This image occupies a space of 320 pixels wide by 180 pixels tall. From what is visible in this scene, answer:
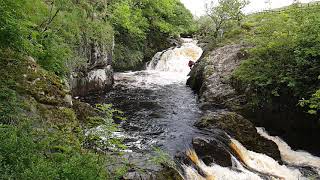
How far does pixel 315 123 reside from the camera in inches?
504

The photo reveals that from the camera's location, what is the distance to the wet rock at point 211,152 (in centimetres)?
1029

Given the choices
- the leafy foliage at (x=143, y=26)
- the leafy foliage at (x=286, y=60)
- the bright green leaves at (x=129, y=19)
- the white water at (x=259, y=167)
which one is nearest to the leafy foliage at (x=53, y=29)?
the bright green leaves at (x=129, y=19)

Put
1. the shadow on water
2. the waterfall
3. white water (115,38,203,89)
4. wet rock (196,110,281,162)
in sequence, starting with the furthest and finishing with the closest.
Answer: the waterfall → white water (115,38,203,89) → wet rock (196,110,281,162) → the shadow on water

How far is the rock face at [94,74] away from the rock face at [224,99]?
199 inches

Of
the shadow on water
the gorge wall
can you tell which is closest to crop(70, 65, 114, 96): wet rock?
the shadow on water

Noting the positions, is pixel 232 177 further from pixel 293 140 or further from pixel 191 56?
pixel 191 56

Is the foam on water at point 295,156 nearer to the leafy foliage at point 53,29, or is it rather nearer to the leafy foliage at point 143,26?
the leafy foliage at point 53,29

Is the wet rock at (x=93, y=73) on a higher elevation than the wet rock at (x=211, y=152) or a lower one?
higher

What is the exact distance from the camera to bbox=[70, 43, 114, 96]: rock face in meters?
15.9

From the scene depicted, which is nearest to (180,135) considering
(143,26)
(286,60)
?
(286,60)

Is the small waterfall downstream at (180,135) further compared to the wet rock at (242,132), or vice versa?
the wet rock at (242,132)

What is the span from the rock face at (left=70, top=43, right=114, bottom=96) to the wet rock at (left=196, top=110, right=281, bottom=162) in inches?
253

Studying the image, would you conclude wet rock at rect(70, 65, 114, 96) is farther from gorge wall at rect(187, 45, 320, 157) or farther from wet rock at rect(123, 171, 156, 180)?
wet rock at rect(123, 171, 156, 180)

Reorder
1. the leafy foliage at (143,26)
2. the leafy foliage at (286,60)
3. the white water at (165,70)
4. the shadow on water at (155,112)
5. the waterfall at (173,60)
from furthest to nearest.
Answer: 1. the waterfall at (173,60)
2. the leafy foliage at (143,26)
3. the white water at (165,70)
4. the leafy foliage at (286,60)
5. the shadow on water at (155,112)
